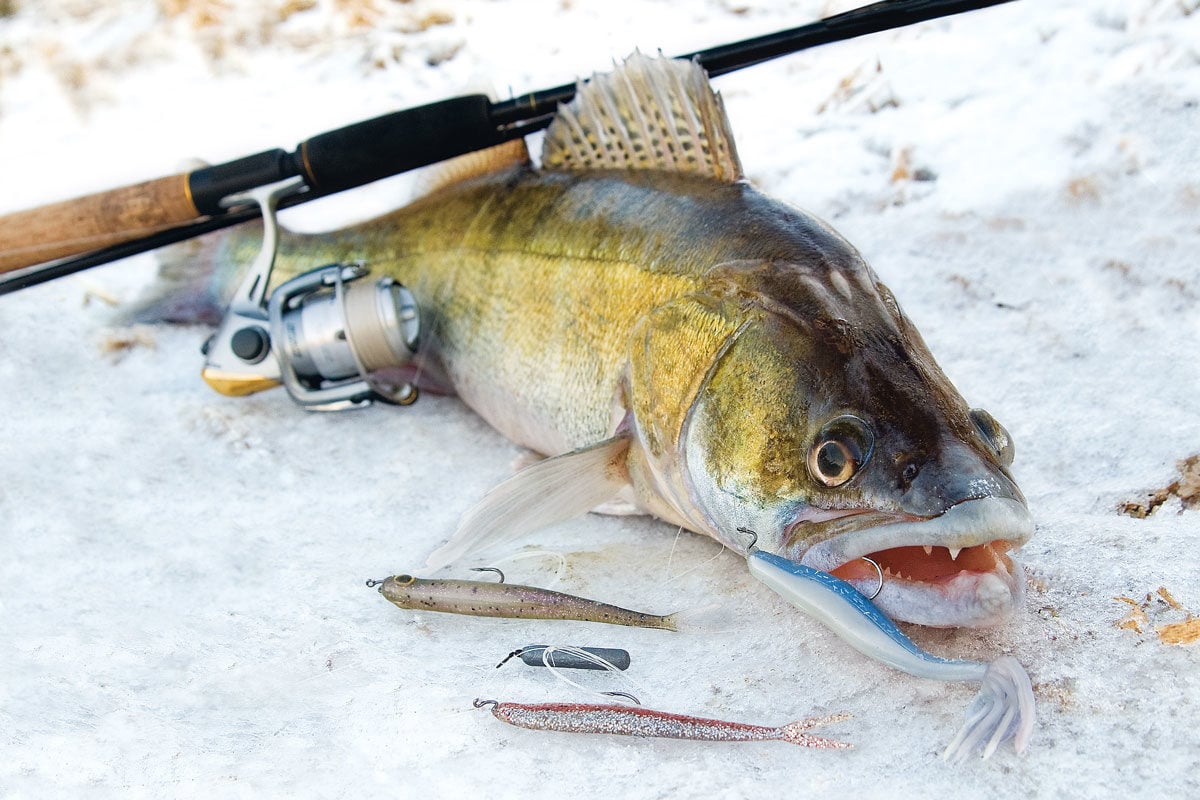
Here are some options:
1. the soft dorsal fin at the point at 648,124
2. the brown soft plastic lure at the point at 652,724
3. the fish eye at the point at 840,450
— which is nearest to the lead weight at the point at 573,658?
the brown soft plastic lure at the point at 652,724

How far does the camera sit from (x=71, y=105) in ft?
19.6

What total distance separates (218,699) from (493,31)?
4.86 meters

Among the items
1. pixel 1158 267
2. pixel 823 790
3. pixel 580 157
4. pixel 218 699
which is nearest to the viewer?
pixel 823 790

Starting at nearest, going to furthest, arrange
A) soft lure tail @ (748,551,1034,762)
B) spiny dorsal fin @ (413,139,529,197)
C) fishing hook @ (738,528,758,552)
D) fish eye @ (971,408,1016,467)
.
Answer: soft lure tail @ (748,551,1034,762)
fish eye @ (971,408,1016,467)
fishing hook @ (738,528,758,552)
spiny dorsal fin @ (413,139,529,197)

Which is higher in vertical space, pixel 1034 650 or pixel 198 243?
pixel 198 243

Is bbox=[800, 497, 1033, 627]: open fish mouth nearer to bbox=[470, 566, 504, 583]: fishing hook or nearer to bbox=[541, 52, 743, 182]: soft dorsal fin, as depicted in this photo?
bbox=[470, 566, 504, 583]: fishing hook

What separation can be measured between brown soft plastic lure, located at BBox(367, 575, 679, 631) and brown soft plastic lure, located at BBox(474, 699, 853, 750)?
0.33 metres

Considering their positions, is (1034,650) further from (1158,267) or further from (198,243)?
(198,243)

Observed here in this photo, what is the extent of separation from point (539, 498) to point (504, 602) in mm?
266

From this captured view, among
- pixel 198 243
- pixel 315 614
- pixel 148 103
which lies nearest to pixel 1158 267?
pixel 315 614

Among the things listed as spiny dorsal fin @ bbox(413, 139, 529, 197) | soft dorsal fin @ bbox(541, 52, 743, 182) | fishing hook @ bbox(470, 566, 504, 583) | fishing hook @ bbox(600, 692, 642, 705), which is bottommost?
fishing hook @ bbox(600, 692, 642, 705)

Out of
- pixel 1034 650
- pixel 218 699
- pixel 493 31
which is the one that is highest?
pixel 493 31

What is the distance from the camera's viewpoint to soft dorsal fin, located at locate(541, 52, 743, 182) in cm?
258

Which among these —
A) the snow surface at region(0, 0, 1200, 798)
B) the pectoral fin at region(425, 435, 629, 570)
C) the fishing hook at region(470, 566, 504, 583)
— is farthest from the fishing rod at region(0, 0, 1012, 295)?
the fishing hook at region(470, 566, 504, 583)
